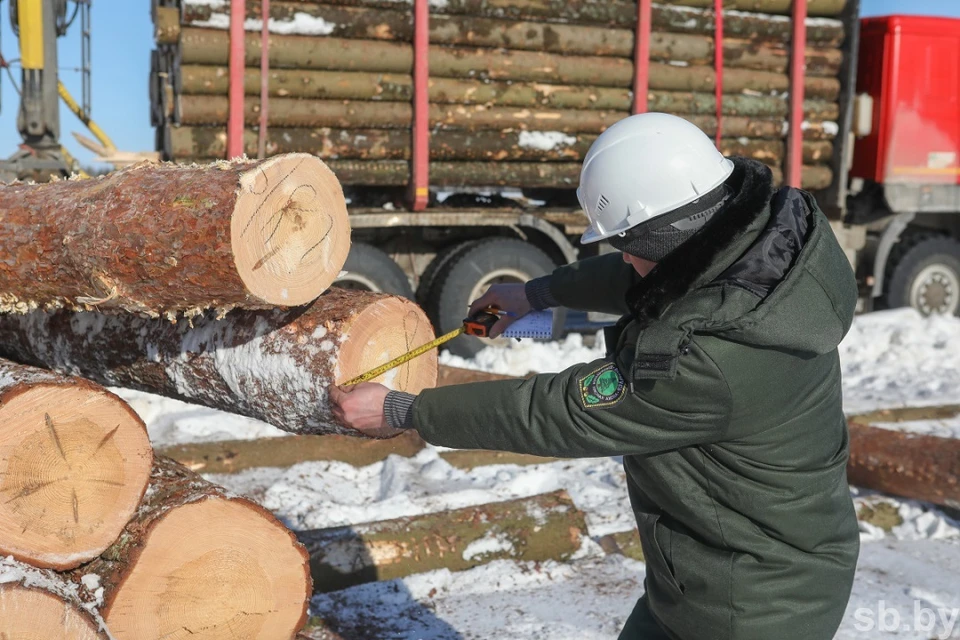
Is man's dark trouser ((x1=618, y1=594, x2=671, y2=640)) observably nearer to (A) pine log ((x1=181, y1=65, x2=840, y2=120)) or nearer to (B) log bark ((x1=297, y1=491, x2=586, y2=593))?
(B) log bark ((x1=297, y1=491, x2=586, y2=593))

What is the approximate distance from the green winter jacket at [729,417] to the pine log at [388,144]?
4.70m

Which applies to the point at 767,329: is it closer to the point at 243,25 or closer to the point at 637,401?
the point at 637,401

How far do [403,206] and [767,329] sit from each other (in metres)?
5.87

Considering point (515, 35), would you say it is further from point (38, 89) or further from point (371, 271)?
point (38, 89)

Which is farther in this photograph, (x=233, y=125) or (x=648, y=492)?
(x=233, y=125)

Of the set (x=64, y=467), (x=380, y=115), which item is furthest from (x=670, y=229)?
(x=380, y=115)

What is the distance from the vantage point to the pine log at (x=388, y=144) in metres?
6.78

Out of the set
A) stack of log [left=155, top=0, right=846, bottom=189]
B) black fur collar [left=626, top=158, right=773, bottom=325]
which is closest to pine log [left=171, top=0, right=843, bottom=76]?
stack of log [left=155, top=0, right=846, bottom=189]

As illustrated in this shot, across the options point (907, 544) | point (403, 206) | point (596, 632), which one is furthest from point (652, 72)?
point (596, 632)

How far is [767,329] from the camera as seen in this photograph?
83.1 inches

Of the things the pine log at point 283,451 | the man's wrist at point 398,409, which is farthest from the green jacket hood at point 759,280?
the pine log at point 283,451

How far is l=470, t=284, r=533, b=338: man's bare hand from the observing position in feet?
11.0

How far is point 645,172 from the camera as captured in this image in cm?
242

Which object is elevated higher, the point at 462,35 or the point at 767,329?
the point at 462,35
